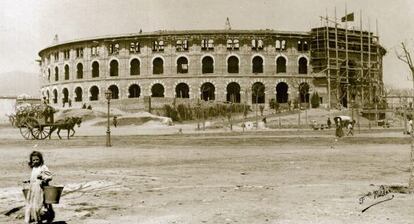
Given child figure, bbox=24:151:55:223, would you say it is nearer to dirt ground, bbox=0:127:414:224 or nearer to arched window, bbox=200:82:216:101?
dirt ground, bbox=0:127:414:224

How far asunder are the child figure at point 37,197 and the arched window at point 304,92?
55159mm

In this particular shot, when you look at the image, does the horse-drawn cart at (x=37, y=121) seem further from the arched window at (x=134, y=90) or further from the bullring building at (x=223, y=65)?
the arched window at (x=134, y=90)

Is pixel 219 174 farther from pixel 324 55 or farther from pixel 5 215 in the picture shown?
pixel 324 55

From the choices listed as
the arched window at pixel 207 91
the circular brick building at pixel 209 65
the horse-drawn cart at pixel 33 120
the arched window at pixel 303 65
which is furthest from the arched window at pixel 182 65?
the horse-drawn cart at pixel 33 120

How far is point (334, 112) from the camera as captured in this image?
171ft

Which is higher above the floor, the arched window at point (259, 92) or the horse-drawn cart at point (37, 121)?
the arched window at point (259, 92)

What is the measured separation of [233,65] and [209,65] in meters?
2.88

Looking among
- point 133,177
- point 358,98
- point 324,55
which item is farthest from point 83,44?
point 133,177

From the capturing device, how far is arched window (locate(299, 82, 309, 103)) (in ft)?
203

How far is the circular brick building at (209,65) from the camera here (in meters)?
62.0

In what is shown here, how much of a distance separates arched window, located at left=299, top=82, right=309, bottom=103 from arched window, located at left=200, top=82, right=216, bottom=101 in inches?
401

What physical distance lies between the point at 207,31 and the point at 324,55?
14.1m

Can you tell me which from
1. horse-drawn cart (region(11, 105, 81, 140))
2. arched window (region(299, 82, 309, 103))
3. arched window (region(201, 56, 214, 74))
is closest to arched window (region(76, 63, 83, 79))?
arched window (region(201, 56, 214, 74))

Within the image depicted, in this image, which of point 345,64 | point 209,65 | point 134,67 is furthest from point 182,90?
point 345,64
